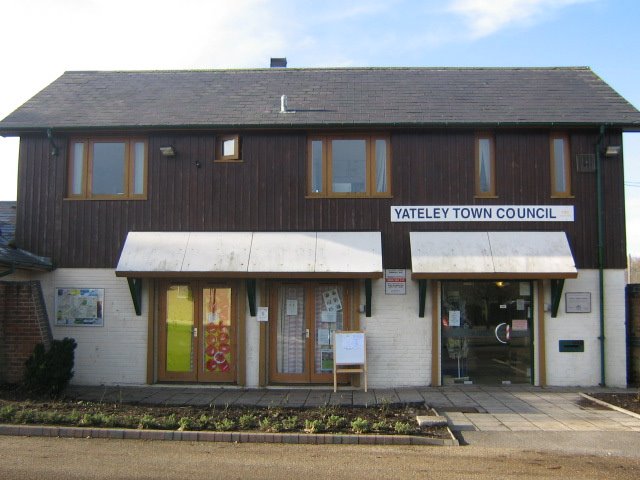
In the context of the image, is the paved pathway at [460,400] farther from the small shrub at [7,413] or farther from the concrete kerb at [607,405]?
the small shrub at [7,413]

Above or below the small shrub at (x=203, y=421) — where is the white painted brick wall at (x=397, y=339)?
above

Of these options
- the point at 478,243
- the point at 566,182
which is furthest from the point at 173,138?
the point at 566,182

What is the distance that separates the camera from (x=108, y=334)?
13.2 m

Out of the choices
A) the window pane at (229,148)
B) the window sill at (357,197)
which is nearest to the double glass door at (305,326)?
the window sill at (357,197)

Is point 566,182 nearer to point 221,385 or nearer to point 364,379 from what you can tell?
point 364,379

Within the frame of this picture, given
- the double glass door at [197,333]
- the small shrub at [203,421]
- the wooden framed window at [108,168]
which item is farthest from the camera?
the wooden framed window at [108,168]

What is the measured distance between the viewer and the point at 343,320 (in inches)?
514

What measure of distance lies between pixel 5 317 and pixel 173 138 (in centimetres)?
500

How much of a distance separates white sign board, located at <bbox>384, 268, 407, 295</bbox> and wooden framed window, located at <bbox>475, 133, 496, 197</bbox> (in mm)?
2425

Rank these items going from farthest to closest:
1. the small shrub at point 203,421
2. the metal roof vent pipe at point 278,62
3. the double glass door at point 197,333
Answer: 1. the metal roof vent pipe at point 278,62
2. the double glass door at point 197,333
3. the small shrub at point 203,421

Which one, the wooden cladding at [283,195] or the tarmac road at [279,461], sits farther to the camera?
the wooden cladding at [283,195]

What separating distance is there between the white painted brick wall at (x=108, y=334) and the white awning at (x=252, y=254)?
36.3 inches

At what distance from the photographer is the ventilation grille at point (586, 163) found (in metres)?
13.1

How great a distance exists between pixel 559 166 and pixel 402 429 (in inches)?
288
